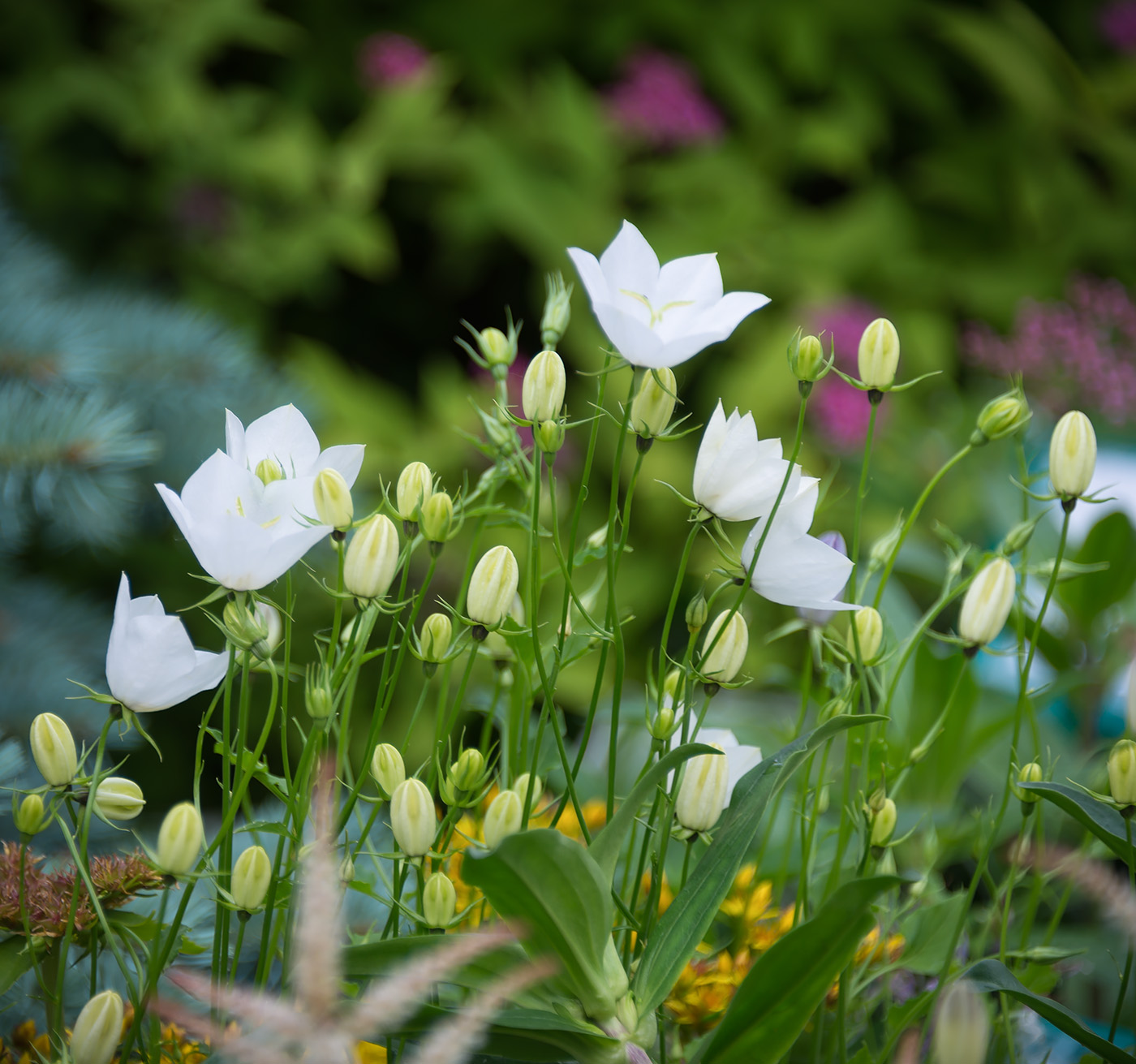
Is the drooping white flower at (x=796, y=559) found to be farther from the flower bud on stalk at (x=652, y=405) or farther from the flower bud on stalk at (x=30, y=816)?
the flower bud on stalk at (x=30, y=816)

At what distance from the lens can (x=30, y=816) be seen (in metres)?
0.21

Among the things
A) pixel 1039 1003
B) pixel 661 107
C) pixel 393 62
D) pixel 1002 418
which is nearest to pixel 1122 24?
pixel 661 107

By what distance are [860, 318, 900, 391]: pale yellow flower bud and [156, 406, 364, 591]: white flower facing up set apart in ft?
0.41

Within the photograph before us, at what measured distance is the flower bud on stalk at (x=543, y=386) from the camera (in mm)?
231

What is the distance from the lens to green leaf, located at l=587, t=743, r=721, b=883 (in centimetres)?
20

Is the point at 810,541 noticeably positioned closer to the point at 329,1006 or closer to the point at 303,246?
the point at 329,1006

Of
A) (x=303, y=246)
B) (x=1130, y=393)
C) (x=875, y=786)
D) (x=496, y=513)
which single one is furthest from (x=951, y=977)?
(x=303, y=246)

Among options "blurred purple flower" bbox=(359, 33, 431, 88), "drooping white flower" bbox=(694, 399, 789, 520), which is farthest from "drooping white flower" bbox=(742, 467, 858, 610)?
"blurred purple flower" bbox=(359, 33, 431, 88)

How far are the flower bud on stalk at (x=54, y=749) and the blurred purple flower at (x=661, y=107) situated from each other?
982 millimetres

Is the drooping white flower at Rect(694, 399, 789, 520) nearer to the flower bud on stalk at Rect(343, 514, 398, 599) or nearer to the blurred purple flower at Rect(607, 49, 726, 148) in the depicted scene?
the flower bud on stalk at Rect(343, 514, 398, 599)

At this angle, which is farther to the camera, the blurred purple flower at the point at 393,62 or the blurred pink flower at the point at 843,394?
the blurred purple flower at the point at 393,62

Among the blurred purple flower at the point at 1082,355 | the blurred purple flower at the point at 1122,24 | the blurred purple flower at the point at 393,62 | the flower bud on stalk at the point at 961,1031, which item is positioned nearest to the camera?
the flower bud on stalk at the point at 961,1031

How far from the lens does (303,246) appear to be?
0.99 m

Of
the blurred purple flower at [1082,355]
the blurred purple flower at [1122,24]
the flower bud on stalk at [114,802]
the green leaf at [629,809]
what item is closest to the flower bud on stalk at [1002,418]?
the green leaf at [629,809]
